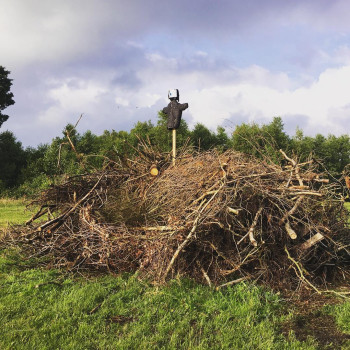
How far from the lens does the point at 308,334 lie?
3.12 meters

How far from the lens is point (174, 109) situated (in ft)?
23.2

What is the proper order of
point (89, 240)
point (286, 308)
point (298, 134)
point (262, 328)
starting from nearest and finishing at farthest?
point (262, 328) → point (286, 308) → point (89, 240) → point (298, 134)

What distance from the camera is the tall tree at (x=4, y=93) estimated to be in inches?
1169

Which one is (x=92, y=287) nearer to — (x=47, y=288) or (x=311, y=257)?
(x=47, y=288)

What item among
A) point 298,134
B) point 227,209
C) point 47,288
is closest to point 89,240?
point 47,288

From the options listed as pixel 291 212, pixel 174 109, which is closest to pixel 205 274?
pixel 291 212

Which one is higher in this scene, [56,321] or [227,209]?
[227,209]

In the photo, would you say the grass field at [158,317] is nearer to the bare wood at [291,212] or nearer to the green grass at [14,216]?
the bare wood at [291,212]

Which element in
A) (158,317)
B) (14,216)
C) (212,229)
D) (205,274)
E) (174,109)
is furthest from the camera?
(14,216)

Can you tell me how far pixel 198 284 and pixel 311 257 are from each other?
155 centimetres

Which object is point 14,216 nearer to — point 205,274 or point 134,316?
point 205,274

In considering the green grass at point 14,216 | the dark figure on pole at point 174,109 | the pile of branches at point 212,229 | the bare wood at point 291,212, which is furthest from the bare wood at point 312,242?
the green grass at point 14,216

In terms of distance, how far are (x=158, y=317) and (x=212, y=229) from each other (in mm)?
1318

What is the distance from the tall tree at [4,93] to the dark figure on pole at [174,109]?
27.2 m
